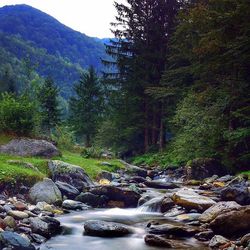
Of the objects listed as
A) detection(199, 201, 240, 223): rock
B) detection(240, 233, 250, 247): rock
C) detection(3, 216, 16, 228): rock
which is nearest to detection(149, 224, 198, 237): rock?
detection(199, 201, 240, 223): rock

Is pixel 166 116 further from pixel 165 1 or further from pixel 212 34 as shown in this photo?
pixel 212 34

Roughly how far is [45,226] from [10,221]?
1.02 meters

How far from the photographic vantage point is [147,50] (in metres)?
40.9

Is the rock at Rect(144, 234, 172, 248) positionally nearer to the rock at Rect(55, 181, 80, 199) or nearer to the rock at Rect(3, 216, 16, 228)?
the rock at Rect(3, 216, 16, 228)

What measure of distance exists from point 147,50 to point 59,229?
3084 cm

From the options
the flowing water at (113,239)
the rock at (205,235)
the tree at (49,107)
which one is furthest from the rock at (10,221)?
the tree at (49,107)

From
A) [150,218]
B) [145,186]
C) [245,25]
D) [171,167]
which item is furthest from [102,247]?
[171,167]

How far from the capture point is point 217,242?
35.4ft

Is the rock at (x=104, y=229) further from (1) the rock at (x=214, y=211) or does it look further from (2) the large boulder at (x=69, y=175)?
(2) the large boulder at (x=69, y=175)

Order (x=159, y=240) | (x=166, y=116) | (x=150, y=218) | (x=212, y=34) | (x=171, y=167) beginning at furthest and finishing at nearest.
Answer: (x=166, y=116)
(x=171, y=167)
(x=212, y=34)
(x=150, y=218)
(x=159, y=240)

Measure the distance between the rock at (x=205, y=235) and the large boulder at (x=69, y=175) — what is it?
7930 millimetres

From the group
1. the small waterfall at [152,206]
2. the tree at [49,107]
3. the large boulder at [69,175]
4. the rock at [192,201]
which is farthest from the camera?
the tree at [49,107]

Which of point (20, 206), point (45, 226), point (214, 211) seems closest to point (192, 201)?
point (214, 211)

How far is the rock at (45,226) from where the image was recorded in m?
11.5
